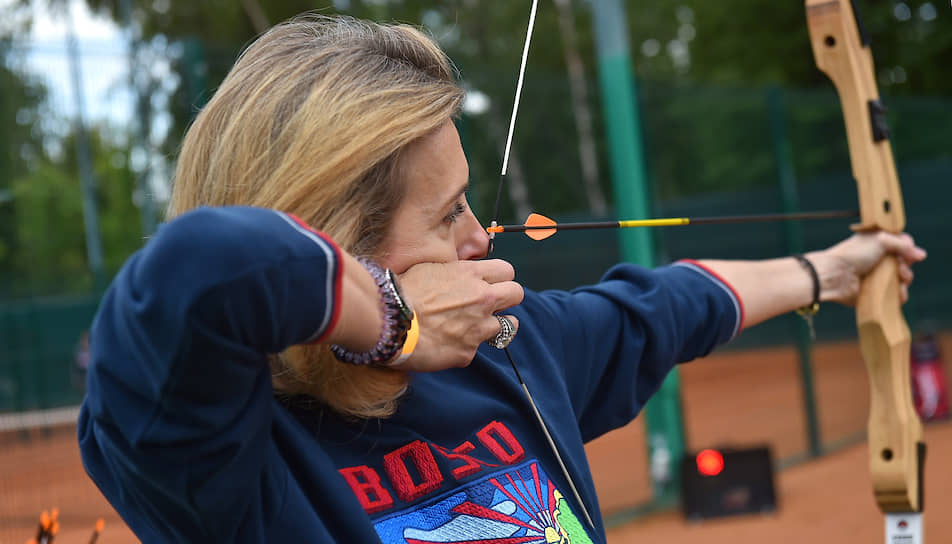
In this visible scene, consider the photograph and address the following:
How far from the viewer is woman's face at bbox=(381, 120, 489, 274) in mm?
1188

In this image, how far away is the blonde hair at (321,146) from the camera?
3.52 ft

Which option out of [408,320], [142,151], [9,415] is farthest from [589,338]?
[9,415]

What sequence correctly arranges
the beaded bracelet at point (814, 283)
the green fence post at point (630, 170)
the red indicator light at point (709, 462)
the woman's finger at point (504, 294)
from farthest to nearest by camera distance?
the green fence post at point (630, 170)
the red indicator light at point (709, 462)
the beaded bracelet at point (814, 283)
the woman's finger at point (504, 294)

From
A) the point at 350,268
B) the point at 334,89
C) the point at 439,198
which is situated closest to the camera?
the point at 350,268

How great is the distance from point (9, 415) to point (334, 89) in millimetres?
6766

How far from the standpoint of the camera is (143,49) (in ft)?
18.7

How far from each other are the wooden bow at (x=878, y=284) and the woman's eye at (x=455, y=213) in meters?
1.25

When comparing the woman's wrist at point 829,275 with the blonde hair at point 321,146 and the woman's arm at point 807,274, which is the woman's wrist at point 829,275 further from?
the blonde hair at point 321,146

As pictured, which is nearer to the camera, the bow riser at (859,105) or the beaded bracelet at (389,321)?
the beaded bracelet at (389,321)

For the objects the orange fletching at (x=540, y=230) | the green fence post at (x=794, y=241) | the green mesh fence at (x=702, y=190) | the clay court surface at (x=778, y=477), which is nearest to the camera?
the orange fletching at (x=540, y=230)

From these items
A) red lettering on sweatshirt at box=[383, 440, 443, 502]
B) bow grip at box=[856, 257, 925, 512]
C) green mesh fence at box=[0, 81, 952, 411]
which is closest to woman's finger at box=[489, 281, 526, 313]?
red lettering on sweatshirt at box=[383, 440, 443, 502]

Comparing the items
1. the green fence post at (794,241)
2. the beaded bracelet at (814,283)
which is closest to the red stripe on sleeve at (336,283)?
the beaded bracelet at (814,283)

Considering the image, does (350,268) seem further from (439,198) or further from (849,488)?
(849,488)

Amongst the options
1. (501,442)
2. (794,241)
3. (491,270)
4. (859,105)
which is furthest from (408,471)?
(794,241)
